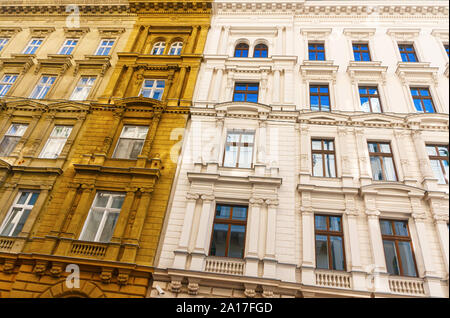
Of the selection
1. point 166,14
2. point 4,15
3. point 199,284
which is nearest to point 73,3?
point 4,15

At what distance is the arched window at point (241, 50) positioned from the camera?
1852 centimetres

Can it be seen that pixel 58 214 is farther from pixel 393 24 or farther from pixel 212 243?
pixel 393 24

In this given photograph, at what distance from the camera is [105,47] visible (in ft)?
64.1

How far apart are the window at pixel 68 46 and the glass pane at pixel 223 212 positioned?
16.2m

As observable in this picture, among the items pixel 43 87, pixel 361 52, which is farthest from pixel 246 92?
pixel 43 87

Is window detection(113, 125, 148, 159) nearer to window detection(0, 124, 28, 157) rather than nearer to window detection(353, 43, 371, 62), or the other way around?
window detection(0, 124, 28, 157)

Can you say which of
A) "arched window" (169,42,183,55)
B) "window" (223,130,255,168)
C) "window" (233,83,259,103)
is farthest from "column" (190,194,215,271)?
"arched window" (169,42,183,55)

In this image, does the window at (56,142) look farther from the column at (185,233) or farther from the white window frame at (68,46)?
the column at (185,233)

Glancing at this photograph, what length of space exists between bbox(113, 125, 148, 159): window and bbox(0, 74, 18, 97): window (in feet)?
30.2

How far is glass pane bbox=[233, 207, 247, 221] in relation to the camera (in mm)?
12227

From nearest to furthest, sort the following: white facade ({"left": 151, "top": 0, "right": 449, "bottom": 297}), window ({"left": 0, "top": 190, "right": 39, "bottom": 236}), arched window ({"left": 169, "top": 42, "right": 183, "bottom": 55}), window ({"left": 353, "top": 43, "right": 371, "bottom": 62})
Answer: white facade ({"left": 151, "top": 0, "right": 449, "bottom": 297}) → window ({"left": 0, "top": 190, "right": 39, "bottom": 236}) → window ({"left": 353, "top": 43, "right": 371, "bottom": 62}) → arched window ({"left": 169, "top": 42, "right": 183, "bottom": 55})

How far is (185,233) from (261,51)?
43.4 feet

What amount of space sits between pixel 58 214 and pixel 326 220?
475 inches

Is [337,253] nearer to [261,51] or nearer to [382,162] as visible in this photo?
[382,162]
